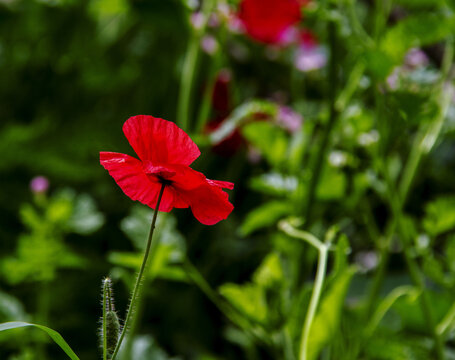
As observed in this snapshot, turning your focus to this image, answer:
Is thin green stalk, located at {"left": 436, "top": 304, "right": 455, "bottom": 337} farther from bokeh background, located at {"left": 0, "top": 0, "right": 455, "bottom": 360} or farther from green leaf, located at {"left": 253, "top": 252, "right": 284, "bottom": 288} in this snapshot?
green leaf, located at {"left": 253, "top": 252, "right": 284, "bottom": 288}

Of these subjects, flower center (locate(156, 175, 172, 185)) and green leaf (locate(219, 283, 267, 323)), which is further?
green leaf (locate(219, 283, 267, 323))

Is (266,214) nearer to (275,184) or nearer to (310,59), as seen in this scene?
(275,184)

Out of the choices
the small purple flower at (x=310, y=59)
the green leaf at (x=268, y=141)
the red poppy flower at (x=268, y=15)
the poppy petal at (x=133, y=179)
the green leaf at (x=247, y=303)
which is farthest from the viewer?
the small purple flower at (x=310, y=59)

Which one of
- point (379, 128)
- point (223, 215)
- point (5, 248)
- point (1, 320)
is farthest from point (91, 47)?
point (223, 215)

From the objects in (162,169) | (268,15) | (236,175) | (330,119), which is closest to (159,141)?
(162,169)

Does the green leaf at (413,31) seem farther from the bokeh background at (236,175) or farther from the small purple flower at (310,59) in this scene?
the small purple flower at (310,59)

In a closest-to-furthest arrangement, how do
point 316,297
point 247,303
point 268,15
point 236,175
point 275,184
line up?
1. point 316,297
2. point 247,303
3. point 275,184
4. point 268,15
5. point 236,175

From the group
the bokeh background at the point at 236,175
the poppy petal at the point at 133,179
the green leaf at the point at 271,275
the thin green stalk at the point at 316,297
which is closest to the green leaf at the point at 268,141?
the bokeh background at the point at 236,175

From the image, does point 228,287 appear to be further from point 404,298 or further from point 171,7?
point 171,7

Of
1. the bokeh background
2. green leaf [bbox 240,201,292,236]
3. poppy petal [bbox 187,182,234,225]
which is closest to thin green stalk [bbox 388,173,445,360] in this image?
the bokeh background
